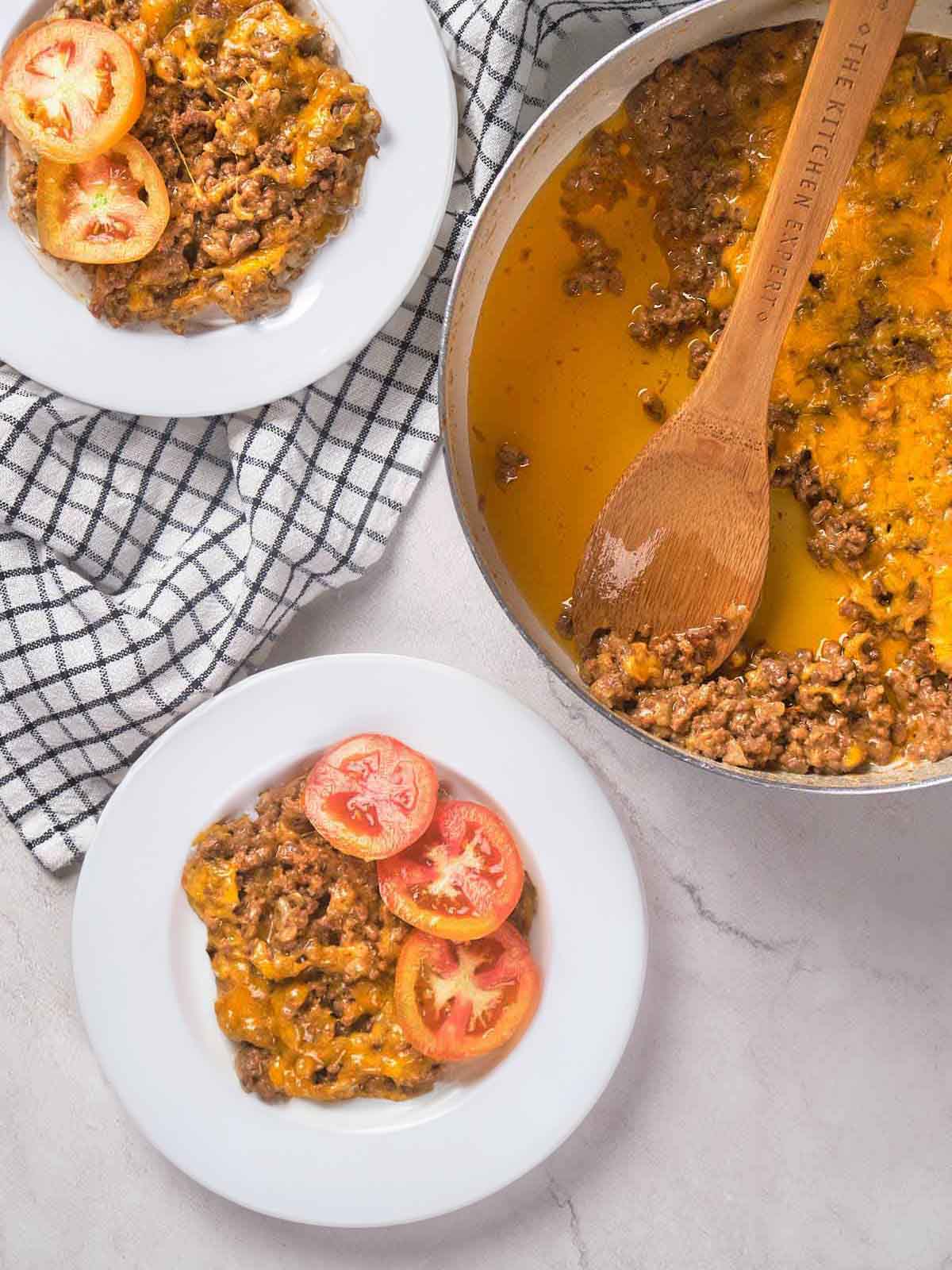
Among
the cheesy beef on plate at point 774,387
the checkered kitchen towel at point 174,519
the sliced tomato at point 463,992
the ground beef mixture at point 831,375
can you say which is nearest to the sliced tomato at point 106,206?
the checkered kitchen towel at point 174,519

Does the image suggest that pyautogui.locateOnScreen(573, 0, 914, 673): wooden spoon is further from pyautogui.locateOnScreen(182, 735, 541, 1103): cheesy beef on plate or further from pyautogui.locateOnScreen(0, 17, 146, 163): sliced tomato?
pyautogui.locateOnScreen(0, 17, 146, 163): sliced tomato

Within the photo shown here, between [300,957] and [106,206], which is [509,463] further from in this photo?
[300,957]

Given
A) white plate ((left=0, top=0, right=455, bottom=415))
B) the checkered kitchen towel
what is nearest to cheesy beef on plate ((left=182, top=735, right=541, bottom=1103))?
the checkered kitchen towel

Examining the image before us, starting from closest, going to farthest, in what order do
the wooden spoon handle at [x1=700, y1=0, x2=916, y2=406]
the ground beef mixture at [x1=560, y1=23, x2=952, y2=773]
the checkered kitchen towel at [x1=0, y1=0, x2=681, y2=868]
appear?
the wooden spoon handle at [x1=700, y1=0, x2=916, y2=406], the ground beef mixture at [x1=560, y1=23, x2=952, y2=773], the checkered kitchen towel at [x1=0, y1=0, x2=681, y2=868]

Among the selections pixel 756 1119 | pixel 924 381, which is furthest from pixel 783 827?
pixel 924 381

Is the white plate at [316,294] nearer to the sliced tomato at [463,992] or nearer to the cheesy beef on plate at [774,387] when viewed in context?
the cheesy beef on plate at [774,387]

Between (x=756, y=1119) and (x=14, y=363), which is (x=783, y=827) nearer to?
(x=756, y=1119)

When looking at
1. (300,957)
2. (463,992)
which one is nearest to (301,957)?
(300,957)
